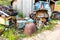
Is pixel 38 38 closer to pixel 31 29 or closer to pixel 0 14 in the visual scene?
pixel 31 29

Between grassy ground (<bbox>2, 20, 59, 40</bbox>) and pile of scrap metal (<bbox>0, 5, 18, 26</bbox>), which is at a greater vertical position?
pile of scrap metal (<bbox>0, 5, 18, 26</bbox>)

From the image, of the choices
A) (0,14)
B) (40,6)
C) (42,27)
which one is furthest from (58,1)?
(0,14)

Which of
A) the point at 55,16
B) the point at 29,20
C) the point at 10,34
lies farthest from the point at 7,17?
the point at 55,16

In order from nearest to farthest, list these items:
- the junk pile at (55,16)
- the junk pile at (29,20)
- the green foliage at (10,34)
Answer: the green foliage at (10,34), the junk pile at (29,20), the junk pile at (55,16)

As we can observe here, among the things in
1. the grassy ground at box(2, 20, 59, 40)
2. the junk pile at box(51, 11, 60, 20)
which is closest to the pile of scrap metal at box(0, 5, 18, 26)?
the grassy ground at box(2, 20, 59, 40)

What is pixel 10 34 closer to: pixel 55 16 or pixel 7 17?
pixel 7 17

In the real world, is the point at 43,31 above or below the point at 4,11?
below

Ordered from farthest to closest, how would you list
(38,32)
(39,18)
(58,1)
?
1. (58,1)
2. (39,18)
3. (38,32)

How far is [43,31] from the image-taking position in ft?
22.1

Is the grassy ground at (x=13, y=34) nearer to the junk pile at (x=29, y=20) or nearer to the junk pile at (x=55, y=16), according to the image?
the junk pile at (x=29, y=20)

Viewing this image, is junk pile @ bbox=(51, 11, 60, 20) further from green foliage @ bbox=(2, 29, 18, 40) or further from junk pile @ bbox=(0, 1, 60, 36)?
green foliage @ bbox=(2, 29, 18, 40)

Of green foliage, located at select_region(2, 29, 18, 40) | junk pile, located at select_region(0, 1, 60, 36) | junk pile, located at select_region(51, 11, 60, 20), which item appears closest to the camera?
green foliage, located at select_region(2, 29, 18, 40)

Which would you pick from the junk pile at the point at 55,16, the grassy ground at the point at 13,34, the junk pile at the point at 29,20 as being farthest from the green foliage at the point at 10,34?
the junk pile at the point at 55,16

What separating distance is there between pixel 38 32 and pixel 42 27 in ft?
1.43
